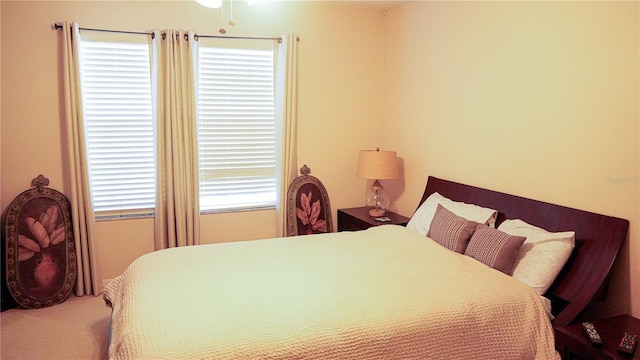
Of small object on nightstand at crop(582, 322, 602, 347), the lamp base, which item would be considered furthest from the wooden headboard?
the lamp base

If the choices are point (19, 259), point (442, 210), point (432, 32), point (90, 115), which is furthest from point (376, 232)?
point (19, 259)

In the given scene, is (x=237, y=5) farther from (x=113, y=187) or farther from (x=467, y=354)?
(x=467, y=354)

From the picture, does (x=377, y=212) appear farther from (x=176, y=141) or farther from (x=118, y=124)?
(x=118, y=124)

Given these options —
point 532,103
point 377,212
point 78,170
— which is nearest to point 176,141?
point 78,170

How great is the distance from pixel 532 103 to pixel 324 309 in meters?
1.82

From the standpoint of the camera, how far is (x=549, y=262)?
7.11 feet

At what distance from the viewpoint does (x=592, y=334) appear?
5.76 ft

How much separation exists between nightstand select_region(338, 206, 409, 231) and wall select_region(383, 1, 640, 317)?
23cm

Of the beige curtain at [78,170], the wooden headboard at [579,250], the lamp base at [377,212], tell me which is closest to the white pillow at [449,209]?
the wooden headboard at [579,250]

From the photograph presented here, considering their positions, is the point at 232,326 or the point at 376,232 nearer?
the point at 232,326

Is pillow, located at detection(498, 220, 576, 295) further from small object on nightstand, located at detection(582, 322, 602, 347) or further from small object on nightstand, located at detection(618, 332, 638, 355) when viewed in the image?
small object on nightstand, located at detection(618, 332, 638, 355)

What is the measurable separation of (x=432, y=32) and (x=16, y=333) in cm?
379

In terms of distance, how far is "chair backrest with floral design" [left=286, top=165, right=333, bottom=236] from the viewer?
388cm

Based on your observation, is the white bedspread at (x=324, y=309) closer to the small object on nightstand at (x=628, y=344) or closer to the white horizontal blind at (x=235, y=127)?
the small object on nightstand at (x=628, y=344)
